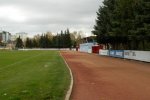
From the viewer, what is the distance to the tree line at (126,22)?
47019 mm

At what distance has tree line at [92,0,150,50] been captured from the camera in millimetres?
47019

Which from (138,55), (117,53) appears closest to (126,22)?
(117,53)

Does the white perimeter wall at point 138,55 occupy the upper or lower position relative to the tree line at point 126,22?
lower

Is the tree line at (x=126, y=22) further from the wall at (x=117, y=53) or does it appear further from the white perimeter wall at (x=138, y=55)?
the wall at (x=117, y=53)

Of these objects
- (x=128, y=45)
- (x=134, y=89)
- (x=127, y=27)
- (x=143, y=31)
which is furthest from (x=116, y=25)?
(x=134, y=89)

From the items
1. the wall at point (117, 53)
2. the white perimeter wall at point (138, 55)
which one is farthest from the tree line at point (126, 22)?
the wall at point (117, 53)

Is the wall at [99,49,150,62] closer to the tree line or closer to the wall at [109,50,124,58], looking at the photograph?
the wall at [109,50,124,58]

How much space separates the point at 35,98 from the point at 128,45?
2398 inches

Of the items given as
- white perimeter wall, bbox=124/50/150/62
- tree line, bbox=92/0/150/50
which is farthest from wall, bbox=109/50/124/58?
white perimeter wall, bbox=124/50/150/62

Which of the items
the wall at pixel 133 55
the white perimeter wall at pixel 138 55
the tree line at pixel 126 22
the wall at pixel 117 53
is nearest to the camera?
the white perimeter wall at pixel 138 55

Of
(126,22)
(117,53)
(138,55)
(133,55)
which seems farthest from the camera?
(117,53)

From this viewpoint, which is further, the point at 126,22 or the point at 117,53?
the point at 117,53

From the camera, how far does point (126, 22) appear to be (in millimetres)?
58562

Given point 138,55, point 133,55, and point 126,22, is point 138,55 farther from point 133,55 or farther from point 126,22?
point 126,22
